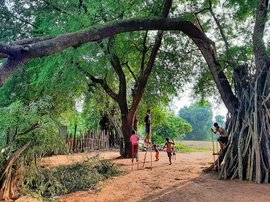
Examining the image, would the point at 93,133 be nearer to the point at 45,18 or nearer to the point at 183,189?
the point at 45,18

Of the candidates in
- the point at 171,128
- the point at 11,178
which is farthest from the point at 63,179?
the point at 171,128

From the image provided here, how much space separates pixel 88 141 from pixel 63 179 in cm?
962

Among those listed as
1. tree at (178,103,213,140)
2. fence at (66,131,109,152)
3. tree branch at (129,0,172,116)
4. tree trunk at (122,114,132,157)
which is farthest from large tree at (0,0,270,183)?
tree at (178,103,213,140)

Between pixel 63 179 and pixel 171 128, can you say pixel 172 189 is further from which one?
pixel 171 128

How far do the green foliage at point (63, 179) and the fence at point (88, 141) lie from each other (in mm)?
6912

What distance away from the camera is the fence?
53.8 ft

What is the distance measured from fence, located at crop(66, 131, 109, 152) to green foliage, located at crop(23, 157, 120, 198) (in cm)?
691

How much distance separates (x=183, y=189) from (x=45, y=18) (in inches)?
265

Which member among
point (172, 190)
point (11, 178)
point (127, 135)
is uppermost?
point (127, 135)

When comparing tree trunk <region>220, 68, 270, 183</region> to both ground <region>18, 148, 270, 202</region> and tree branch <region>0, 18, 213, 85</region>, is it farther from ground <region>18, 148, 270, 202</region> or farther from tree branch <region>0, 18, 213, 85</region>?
tree branch <region>0, 18, 213, 85</region>

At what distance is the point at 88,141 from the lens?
57.4 ft

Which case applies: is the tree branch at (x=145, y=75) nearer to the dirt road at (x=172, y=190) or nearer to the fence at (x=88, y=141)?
the fence at (x=88, y=141)

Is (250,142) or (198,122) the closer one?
(250,142)

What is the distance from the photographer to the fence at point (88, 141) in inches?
646
